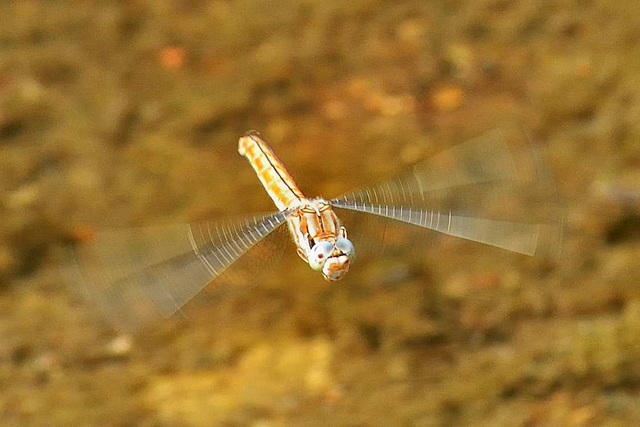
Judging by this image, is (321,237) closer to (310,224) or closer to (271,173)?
(310,224)

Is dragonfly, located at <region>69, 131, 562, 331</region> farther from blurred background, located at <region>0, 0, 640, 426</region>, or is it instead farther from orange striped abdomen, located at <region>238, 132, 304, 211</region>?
blurred background, located at <region>0, 0, 640, 426</region>

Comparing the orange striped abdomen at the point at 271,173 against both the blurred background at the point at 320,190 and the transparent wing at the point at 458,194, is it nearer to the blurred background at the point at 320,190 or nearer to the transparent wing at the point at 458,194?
the transparent wing at the point at 458,194

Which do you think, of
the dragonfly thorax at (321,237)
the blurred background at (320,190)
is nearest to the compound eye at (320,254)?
the dragonfly thorax at (321,237)

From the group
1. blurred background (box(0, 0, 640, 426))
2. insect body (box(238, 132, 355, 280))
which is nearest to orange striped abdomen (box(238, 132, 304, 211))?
insect body (box(238, 132, 355, 280))

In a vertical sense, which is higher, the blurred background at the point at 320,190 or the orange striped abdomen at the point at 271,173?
the blurred background at the point at 320,190

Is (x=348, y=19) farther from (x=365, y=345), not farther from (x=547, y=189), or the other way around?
(x=365, y=345)

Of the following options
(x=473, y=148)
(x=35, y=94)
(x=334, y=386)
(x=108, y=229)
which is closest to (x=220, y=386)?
(x=334, y=386)
